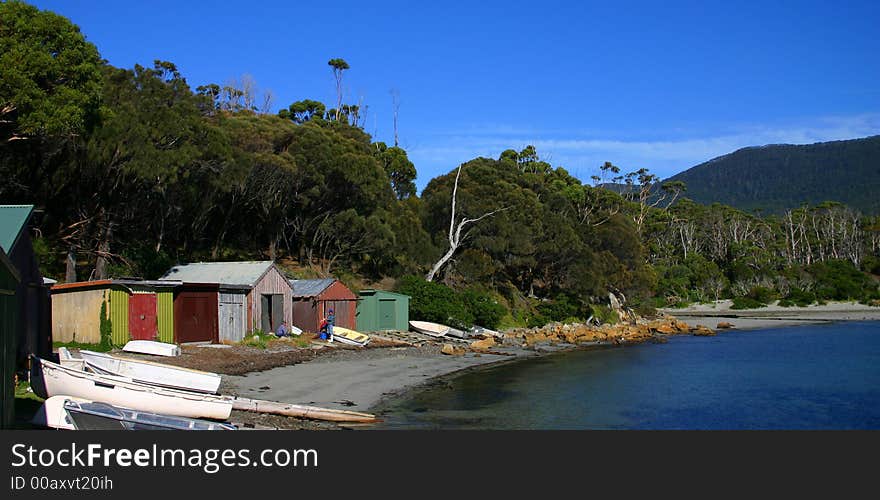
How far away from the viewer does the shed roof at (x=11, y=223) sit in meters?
15.2

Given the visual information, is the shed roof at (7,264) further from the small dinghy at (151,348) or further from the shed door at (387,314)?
the shed door at (387,314)

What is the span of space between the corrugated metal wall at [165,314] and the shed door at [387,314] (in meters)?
15.3

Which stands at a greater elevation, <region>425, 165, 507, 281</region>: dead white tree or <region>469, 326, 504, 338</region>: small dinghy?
<region>425, 165, 507, 281</region>: dead white tree

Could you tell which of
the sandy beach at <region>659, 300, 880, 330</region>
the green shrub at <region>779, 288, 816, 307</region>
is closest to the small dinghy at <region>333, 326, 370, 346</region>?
the sandy beach at <region>659, 300, 880, 330</region>

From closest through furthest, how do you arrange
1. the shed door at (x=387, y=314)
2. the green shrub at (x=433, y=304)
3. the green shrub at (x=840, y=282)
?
the shed door at (x=387, y=314) < the green shrub at (x=433, y=304) < the green shrub at (x=840, y=282)

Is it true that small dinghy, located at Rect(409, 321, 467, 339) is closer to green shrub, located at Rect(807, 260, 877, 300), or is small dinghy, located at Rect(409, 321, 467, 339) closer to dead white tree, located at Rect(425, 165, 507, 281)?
dead white tree, located at Rect(425, 165, 507, 281)

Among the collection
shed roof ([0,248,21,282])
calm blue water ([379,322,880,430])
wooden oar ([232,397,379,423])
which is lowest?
calm blue water ([379,322,880,430])

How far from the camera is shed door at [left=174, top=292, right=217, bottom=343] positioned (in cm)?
2850

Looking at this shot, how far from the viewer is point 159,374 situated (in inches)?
682

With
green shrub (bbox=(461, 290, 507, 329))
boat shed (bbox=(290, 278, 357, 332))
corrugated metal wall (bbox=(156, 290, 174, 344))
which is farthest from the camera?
green shrub (bbox=(461, 290, 507, 329))

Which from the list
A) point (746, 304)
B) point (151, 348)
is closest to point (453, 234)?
point (151, 348)

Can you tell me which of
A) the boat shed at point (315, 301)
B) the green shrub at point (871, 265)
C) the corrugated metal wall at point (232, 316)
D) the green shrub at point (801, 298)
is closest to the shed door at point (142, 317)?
the corrugated metal wall at point (232, 316)

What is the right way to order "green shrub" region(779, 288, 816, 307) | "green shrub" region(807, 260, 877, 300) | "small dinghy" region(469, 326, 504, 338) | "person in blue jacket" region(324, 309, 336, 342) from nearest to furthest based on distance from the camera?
1. "person in blue jacket" region(324, 309, 336, 342)
2. "small dinghy" region(469, 326, 504, 338)
3. "green shrub" region(779, 288, 816, 307)
4. "green shrub" region(807, 260, 877, 300)

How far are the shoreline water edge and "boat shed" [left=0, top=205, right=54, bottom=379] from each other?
501 centimetres
